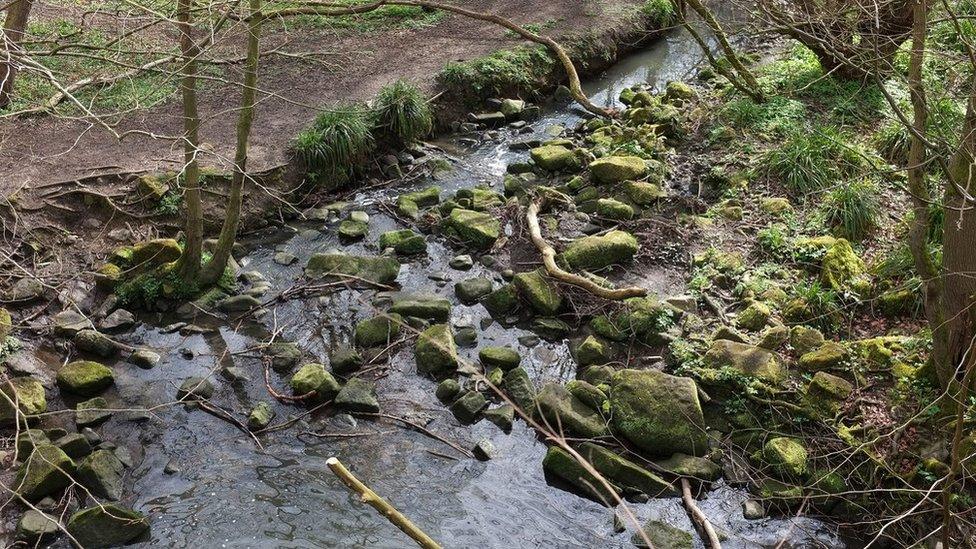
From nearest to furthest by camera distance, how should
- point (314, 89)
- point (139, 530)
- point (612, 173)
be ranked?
point (139, 530) < point (612, 173) < point (314, 89)

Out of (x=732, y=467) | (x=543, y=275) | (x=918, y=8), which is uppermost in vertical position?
(x=918, y=8)

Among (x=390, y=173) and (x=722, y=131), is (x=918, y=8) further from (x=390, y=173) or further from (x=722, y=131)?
(x=390, y=173)

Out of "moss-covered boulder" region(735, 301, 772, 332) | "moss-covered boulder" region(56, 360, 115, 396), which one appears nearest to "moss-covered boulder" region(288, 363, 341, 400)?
"moss-covered boulder" region(56, 360, 115, 396)

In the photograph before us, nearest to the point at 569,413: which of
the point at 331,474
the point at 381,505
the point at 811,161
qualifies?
the point at 331,474

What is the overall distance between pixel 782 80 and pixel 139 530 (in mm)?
9878

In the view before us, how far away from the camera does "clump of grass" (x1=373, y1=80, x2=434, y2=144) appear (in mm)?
10055

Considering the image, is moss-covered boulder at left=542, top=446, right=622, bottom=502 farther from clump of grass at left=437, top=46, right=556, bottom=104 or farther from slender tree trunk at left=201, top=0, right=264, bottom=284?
clump of grass at left=437, top=46, right=556, bottom=104

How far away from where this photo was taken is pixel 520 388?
21.8 ft

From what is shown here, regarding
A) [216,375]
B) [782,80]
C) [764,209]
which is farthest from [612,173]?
[216,375]

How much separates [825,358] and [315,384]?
420cm

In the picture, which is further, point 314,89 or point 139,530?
point 314,89

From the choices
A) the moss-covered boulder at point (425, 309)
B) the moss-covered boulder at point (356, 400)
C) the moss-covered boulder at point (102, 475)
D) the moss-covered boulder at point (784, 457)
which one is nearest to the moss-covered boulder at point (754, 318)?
the moss-covered boulder at point (784, 457)

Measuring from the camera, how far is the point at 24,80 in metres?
10.0

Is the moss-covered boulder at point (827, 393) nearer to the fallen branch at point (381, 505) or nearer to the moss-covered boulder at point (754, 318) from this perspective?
the moss-covered boulder at point (754, 318)
